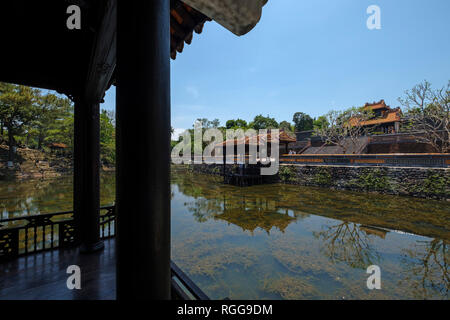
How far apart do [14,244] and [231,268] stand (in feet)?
12.2

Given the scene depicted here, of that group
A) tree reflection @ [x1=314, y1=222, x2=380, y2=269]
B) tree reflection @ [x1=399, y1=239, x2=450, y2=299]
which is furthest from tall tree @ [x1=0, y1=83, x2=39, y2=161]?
tree reflection @ [x1=399, y1=239, x2=450, y2=299]

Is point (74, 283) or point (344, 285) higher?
point (74, 283)

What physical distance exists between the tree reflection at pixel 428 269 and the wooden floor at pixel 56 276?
482cm

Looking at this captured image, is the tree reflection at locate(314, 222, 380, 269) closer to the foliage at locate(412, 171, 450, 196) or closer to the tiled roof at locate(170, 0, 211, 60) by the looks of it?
the tiled roof at locate(170, 0, 211, 60)

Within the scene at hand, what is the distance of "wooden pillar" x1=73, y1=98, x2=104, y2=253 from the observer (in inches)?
125

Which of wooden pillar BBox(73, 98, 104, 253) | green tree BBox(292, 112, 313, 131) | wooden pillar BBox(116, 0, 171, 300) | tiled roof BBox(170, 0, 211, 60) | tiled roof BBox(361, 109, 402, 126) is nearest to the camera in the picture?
wooden pillar BBox(116, 0, 171, 300)

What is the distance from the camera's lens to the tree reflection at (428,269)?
126 inches

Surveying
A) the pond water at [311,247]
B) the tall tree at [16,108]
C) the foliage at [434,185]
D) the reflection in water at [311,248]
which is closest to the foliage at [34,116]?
the tall tree at [16,108]

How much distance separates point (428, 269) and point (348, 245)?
1.42m

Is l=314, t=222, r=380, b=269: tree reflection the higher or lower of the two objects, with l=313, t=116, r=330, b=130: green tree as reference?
lower

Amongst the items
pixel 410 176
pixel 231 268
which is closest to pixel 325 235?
pixel 231 268

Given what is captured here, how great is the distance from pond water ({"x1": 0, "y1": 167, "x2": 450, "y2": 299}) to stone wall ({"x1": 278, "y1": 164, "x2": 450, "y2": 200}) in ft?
3.45
